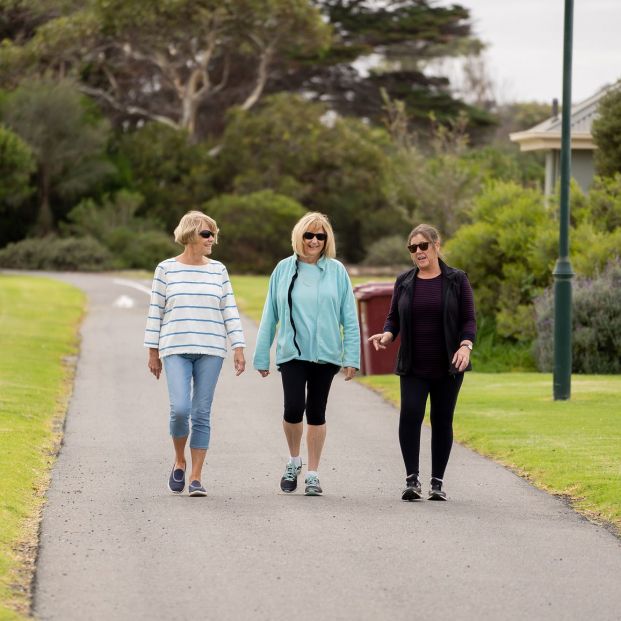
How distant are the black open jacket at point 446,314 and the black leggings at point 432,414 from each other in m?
0.11

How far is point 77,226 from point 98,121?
557 centimetres

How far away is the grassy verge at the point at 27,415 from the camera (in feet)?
23.3

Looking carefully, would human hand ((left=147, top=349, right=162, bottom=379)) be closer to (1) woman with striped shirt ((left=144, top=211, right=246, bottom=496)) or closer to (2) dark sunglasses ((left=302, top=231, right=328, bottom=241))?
(1) woman with striped shirt ((left=144, top=211, right=246, bottom=496))

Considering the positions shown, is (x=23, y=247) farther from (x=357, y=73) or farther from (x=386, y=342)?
(x=386, y=342)

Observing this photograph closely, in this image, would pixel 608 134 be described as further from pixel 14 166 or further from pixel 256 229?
pixel 14 166

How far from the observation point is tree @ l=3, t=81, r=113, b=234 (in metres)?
55.9

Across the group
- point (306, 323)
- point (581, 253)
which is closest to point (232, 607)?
point (306, 323)

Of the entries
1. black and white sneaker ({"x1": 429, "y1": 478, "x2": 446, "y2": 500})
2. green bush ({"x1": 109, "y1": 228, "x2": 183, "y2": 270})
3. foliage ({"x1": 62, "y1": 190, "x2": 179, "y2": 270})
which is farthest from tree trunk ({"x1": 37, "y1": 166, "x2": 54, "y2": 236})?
black and white sneaker ({"x1": 429, "y1": 478, "x2": 446, "y2": 500})

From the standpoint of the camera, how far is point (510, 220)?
2434cm

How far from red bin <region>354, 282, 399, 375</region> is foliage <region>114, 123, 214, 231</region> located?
40658 mm

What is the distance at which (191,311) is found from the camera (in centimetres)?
905

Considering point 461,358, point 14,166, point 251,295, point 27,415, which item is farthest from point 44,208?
point 461,358

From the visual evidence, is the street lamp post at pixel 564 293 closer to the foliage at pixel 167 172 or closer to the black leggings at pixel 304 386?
the black leggings at pixel 304 386

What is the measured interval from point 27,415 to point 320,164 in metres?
45.3
